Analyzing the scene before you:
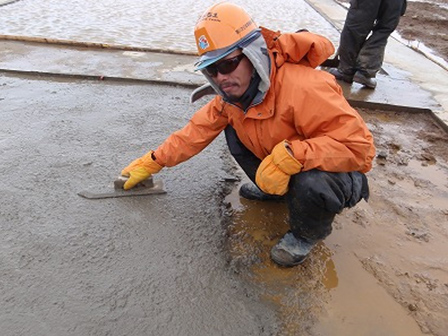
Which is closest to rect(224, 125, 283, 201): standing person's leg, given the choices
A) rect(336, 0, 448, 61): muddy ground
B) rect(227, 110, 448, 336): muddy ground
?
rect(227, 110, 448, 336): muddy ground

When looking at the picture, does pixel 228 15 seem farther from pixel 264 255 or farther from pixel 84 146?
pixel 84 146

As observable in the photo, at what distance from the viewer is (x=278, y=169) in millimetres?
1941

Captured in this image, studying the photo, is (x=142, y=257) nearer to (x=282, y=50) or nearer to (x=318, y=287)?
(x=318, y=287)

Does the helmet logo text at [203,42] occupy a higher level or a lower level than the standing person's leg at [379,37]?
higher

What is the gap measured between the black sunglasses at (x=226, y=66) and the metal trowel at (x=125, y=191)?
1.00 metres

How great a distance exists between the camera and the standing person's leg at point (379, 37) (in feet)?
15.4

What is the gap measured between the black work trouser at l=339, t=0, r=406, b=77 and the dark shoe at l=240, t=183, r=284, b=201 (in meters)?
2.95

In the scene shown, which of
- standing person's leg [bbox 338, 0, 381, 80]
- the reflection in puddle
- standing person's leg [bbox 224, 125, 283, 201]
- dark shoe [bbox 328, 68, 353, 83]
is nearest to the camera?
the reflection in puddle

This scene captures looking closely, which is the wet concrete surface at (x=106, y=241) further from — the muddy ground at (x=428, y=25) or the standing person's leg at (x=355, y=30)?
the muddy ground at (x=428, y=25)

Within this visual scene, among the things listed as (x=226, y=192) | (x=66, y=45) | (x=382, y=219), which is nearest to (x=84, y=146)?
(x=226, y=192)

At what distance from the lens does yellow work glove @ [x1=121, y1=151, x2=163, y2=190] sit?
2.46 meters

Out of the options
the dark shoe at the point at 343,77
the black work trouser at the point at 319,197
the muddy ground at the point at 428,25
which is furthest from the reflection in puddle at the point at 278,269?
the muddy ground at the point at 428,25

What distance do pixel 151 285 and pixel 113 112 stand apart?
2217 millimetres

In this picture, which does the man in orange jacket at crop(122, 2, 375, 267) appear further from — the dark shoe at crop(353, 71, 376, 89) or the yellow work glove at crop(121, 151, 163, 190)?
the dark shoe at crop(353, 71, 376, 89)
